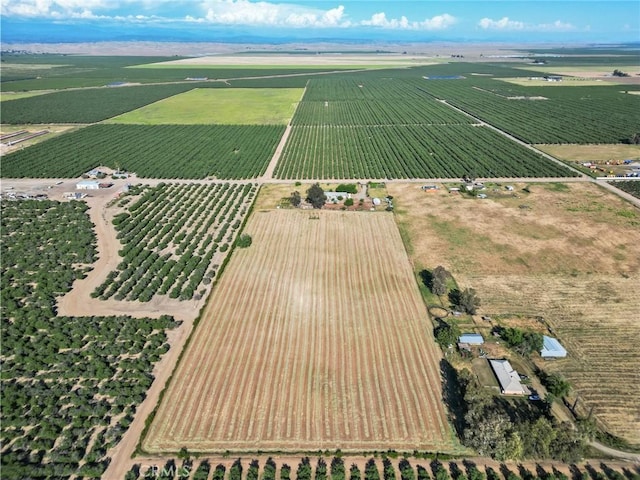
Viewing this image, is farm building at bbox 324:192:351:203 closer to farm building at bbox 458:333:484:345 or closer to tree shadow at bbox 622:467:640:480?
farm building at bbox 458:333:484:345

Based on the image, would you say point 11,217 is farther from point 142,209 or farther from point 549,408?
point 549,408

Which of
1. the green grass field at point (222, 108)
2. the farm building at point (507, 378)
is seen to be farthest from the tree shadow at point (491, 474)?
the green grass field at point (222, 108)

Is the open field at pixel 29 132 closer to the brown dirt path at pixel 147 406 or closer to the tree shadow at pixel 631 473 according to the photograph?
the brown dirt path at pixel 147 406

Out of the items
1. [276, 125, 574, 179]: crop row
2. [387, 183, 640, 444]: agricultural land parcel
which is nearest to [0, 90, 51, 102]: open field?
[276, 125, 574, 179]: crop row

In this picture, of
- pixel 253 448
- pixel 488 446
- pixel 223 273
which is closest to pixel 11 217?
pixel 223 273

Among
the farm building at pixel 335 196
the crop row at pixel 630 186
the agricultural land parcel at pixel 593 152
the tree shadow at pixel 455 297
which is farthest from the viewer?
the agricultural land parcel at pixel 593 152

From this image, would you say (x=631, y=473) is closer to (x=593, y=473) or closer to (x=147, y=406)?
(x=593, y=473)
